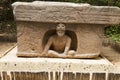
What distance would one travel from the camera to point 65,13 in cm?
383

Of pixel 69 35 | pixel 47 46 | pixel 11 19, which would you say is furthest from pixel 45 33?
pixel 11 19

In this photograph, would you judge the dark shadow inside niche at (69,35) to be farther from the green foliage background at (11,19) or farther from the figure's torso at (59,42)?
the green foliage background at (11,19)

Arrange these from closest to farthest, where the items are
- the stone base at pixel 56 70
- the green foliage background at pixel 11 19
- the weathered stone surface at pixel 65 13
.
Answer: the stone base at pixel 56 70
the weathered stone surface at pixel 65 13
the green foliage background at pixel 11 19

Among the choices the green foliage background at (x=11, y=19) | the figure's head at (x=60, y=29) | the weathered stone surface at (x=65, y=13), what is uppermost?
the weathered stone surface at (x=65, y=13)

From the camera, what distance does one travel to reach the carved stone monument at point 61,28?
151 inches

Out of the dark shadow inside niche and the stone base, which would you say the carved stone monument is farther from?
the stone base

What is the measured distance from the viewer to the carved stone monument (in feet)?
12.6

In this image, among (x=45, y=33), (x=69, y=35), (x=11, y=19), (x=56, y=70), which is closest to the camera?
(x=56, y=70)

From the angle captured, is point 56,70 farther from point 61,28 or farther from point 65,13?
point 65,13

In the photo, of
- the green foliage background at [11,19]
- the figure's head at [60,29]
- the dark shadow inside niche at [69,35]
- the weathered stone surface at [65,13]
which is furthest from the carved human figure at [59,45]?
the green foliage background at [11,19]

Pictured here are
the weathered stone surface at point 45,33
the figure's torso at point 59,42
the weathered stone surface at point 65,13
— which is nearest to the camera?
the weathered stone surface at point 65,13

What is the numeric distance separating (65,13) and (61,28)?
238mm

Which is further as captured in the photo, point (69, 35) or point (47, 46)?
point (69, 35)

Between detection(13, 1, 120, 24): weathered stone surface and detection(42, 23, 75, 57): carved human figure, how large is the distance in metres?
0.21
